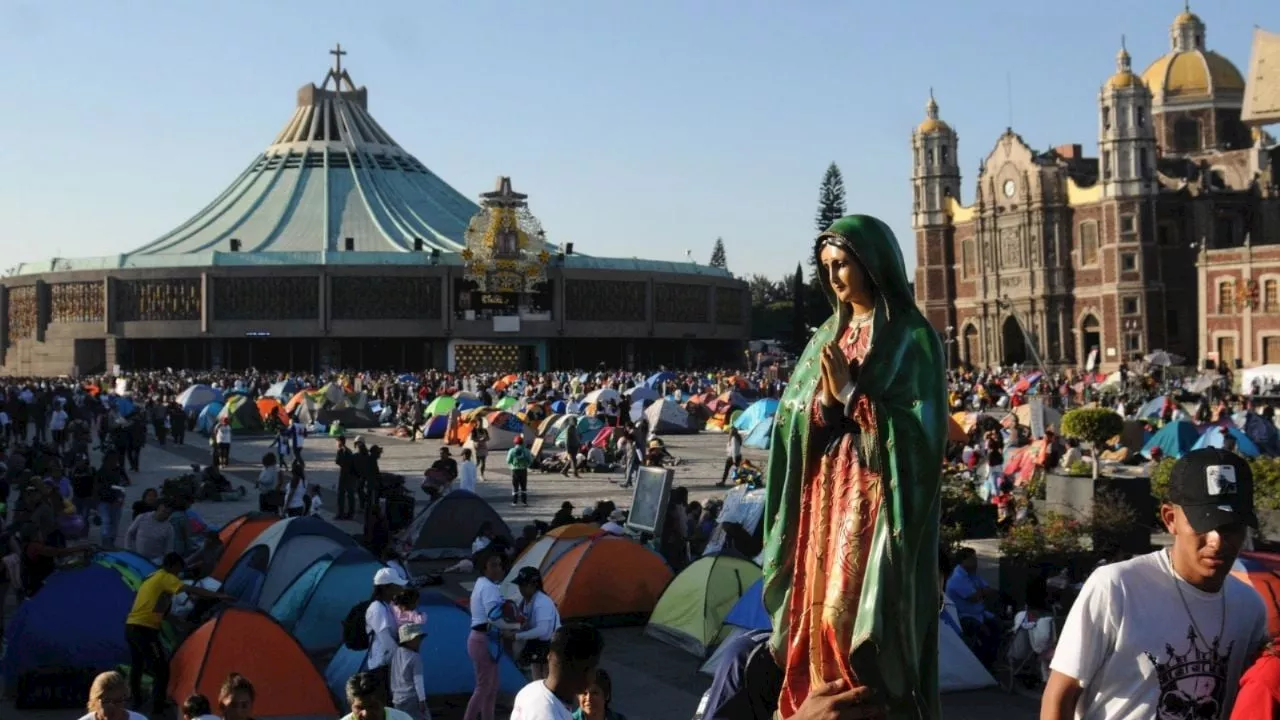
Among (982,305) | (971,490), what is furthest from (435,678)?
(982,305)

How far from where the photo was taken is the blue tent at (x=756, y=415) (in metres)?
28.8

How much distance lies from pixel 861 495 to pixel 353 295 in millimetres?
65773

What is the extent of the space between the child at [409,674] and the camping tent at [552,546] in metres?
4.68

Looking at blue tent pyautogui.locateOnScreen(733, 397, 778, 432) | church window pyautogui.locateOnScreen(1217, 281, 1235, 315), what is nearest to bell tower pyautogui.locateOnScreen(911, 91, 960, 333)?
church window pyautogui.locateOnScreen(1217, 281, 1235, 315)

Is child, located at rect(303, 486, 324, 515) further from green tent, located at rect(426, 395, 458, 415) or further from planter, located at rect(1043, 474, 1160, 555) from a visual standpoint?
green tent, located at rect(426, 395, 458, 415)

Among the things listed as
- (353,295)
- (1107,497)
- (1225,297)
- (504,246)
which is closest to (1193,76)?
(1225,297)

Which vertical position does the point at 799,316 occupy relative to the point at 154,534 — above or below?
above

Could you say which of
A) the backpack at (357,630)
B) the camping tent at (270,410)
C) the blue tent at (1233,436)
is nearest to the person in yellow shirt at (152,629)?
the backpack at (357,630)

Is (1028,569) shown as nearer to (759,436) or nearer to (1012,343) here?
(759,436)

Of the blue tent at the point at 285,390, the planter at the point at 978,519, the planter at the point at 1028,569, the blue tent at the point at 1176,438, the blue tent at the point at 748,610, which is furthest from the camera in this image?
the blue tent at the point at 285,390

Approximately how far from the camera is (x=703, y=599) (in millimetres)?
11281

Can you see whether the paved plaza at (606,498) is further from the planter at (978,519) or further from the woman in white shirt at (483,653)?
the woman in white shirt at (483,653)

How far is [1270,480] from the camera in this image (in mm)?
15914

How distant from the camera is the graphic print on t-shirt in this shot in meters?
3.15
